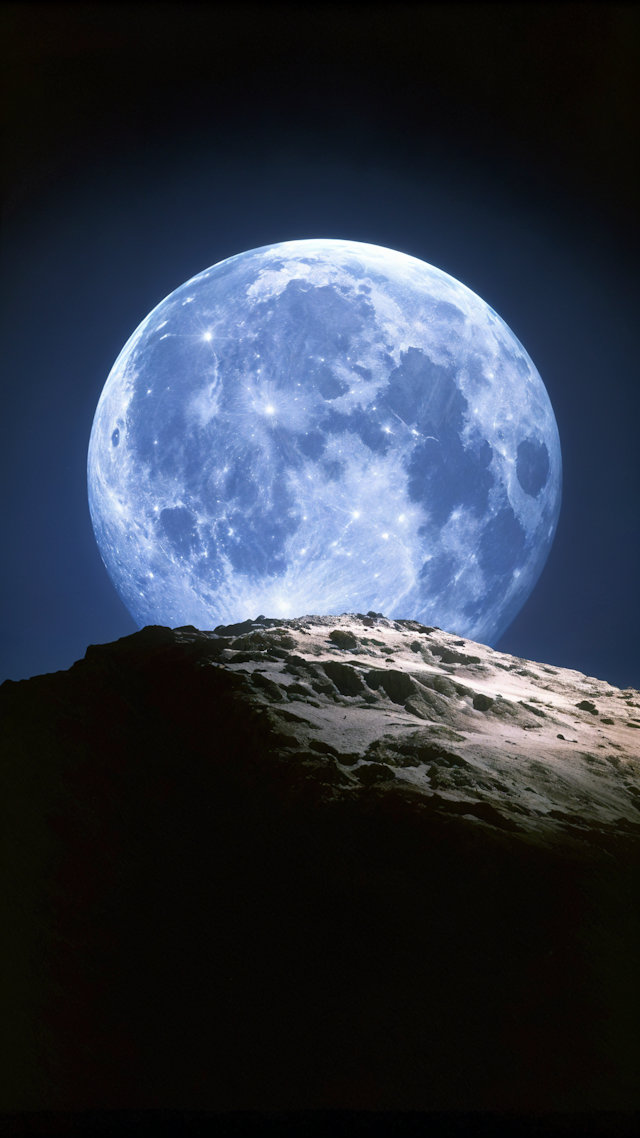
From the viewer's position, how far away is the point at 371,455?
41.3 feet

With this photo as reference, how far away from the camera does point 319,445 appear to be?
1245 centimetres

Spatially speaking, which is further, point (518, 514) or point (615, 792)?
point (518, 514)

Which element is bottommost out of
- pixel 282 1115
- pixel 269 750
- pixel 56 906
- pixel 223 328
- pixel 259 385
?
pixel 282 1115

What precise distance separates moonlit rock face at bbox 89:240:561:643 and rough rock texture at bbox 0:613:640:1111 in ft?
19.0

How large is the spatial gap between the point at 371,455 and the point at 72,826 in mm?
8705

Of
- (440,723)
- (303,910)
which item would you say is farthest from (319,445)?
(303,910)

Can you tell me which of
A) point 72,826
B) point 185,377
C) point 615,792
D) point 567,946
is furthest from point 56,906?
point 185,377

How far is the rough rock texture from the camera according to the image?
14.3ft

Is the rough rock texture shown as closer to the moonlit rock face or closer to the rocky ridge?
the rocky ridge

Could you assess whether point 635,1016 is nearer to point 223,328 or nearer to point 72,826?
point 72,826

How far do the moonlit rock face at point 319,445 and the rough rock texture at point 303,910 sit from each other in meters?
5.80

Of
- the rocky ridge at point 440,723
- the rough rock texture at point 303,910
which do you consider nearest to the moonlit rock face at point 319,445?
the rocky ridge at point 440,723

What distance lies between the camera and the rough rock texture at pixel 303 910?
14.3 ft

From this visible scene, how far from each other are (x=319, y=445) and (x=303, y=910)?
29.4ft
